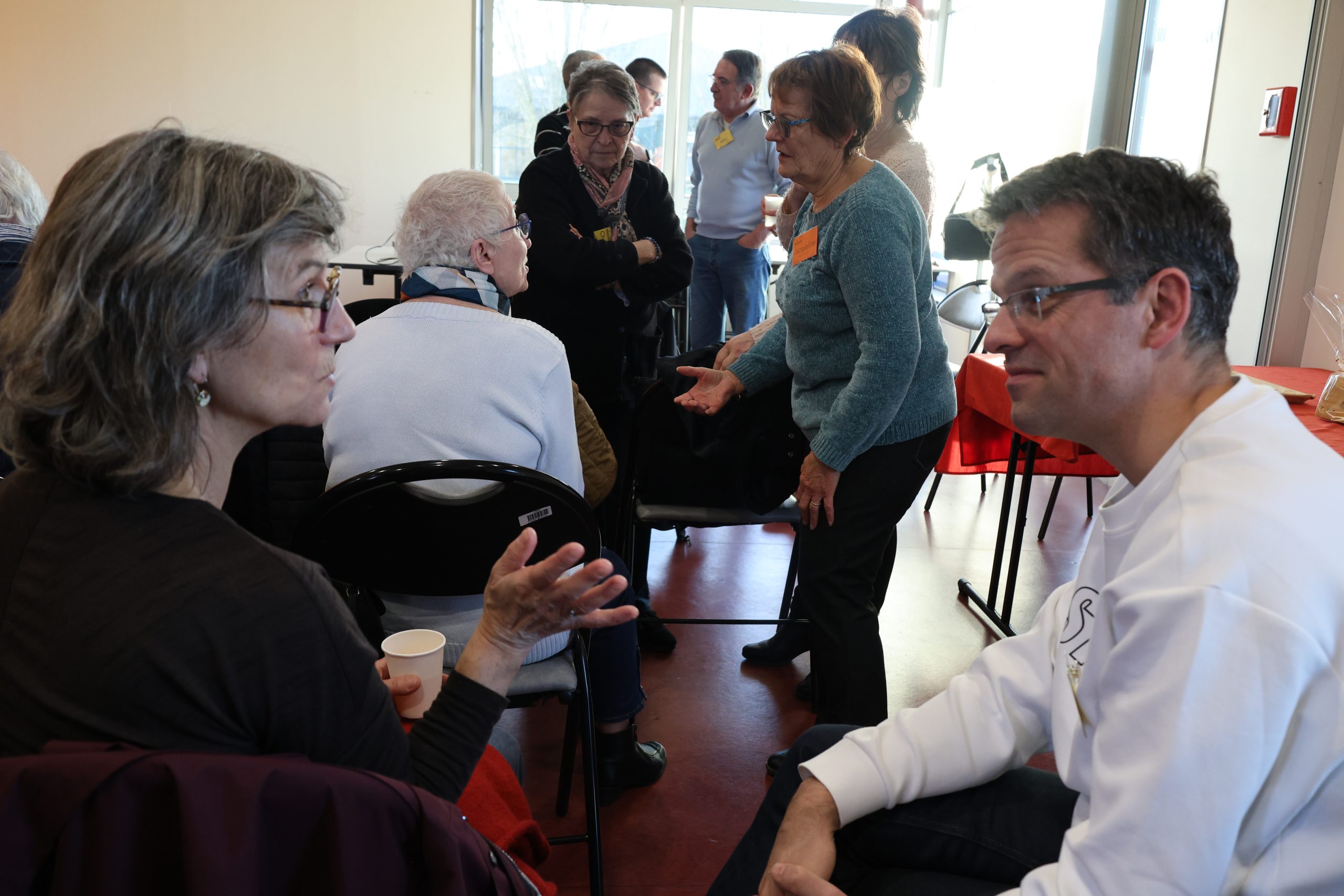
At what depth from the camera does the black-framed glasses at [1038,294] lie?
3.33 ft

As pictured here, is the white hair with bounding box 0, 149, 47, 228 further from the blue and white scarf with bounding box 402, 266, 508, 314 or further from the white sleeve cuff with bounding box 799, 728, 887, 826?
the white sleeve cuff with bounding box 799, 728, 887, 826

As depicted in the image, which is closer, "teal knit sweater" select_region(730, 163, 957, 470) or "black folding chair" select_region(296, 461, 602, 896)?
"black folding chair" select_region(296, 461, 602, 896)

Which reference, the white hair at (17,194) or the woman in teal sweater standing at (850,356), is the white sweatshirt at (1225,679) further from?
the white hair at (17,194)

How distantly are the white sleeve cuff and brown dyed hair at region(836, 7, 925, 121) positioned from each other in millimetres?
1730

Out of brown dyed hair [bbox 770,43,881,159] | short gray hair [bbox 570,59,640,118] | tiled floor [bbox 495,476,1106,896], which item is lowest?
tiled floor [bbox 495,476,1106,896]

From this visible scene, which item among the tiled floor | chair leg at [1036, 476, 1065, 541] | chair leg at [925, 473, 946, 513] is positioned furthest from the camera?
chair leg at [925, 473, 946, 513]

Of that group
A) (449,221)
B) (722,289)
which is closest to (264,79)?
(722,289)

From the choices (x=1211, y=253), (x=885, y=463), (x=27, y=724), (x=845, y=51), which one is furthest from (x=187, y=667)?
(x=845, y=51)

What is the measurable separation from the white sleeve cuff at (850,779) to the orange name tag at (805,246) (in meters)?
1.00

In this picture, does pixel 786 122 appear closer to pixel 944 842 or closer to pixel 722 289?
pixel 944 842

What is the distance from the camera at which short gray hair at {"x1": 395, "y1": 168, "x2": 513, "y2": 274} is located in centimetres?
194

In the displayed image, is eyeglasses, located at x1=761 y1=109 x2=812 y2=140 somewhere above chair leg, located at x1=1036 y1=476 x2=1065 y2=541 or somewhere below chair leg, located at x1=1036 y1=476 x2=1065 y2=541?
above

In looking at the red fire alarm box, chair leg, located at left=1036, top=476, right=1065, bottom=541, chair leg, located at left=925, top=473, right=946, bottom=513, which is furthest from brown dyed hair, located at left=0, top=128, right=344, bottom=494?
the red fire alarm box

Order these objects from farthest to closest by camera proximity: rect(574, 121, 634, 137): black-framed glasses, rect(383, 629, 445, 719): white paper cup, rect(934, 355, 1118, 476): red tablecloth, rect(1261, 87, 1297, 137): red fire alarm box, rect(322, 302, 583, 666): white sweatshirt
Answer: rect(1261, 87, 1297, 137): red fire alarm box → rect(934, 355, 1118, 476): red tablecloth → rect(574, 121, 634, 137): black-framed glasses → rect(322, 302, 583, 666): white sweatshirt → rect(383, 629, 445, 719): white paper cup
